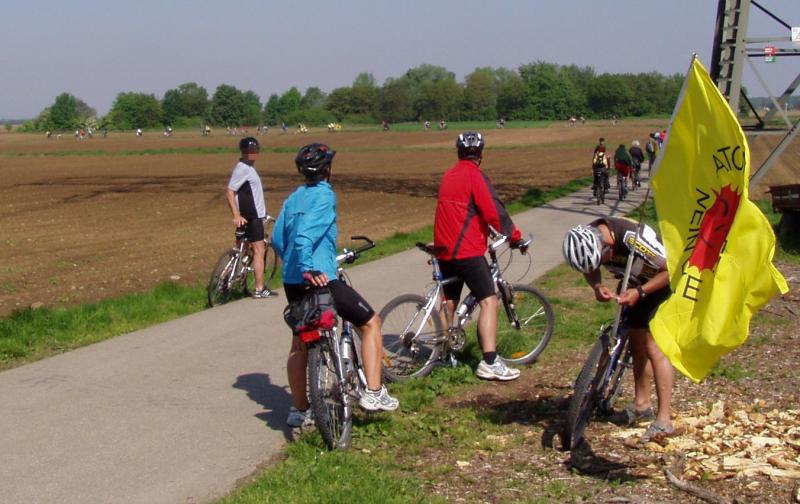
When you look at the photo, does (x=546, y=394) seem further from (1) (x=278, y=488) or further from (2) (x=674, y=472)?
(1) (x=278, y=488)

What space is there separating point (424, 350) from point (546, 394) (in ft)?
3.45

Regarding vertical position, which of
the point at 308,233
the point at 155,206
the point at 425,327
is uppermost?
the point at 308,233

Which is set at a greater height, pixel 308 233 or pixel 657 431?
pixel 308 233

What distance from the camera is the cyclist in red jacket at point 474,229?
736 cm

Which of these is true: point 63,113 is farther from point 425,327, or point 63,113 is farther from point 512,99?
point 425,327

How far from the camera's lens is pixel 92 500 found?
5.12 metres

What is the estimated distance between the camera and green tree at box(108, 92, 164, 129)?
170 meters

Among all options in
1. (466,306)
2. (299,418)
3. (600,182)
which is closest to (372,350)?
(299,418)

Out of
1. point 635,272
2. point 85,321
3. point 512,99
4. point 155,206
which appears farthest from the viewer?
point 512,99

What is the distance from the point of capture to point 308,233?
581cm

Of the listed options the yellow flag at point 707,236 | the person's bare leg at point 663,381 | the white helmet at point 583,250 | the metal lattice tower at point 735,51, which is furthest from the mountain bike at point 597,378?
the metal lattice tower at point 735,51

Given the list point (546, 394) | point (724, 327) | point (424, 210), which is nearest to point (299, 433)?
point (546, 394)

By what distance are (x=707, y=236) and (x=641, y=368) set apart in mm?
1434

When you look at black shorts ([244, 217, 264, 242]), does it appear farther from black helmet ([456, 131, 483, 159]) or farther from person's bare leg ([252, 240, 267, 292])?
black helmet ([456, 131, 483, 159])
